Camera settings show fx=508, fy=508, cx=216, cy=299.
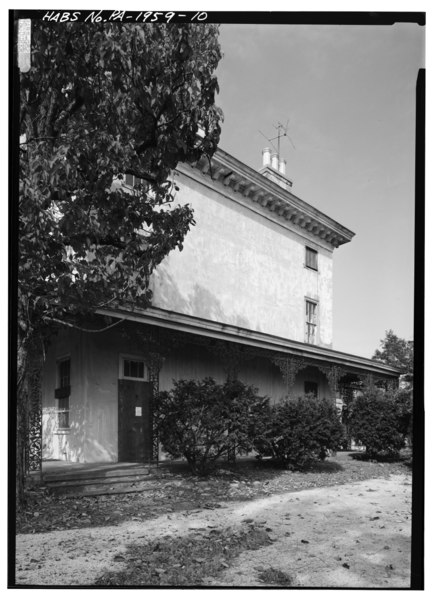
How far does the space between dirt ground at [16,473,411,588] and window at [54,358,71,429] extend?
3.39 m

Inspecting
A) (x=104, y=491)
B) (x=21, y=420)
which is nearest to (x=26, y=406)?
(x=21, y=420)

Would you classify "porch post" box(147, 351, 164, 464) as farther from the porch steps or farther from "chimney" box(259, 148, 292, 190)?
"chimney" box(259, 148, 292, 190)

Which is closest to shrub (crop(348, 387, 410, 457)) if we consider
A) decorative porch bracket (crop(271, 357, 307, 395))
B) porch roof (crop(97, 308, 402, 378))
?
porch roof (crop(97, 308, 402, 378))

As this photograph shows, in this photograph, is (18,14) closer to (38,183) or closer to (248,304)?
(38,183)

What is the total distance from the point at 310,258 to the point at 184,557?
18.9 ft

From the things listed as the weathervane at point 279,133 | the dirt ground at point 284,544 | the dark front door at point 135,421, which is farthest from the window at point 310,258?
the dirt ground at point 284,544

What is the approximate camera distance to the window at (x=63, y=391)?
8.33 metres

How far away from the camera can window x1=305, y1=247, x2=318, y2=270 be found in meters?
8.71

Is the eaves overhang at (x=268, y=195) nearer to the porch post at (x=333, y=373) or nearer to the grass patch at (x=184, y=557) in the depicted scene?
the grass patch at (x=184, y=557)

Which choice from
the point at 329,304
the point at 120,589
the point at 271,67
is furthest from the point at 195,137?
the point at 120,589

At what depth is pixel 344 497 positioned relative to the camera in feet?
21.8

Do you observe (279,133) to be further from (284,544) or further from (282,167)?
(284,544)

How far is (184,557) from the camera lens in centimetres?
473

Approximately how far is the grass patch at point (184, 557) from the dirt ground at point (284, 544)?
0.08 metres
